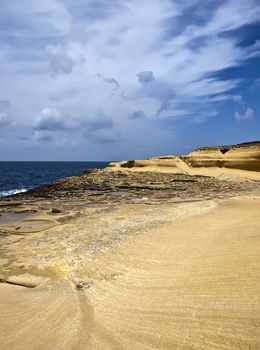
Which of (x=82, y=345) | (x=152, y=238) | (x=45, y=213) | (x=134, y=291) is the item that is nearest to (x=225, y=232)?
(x=152, y=238)

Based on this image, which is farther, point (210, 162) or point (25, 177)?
point (25, 177)

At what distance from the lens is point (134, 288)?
4.77m

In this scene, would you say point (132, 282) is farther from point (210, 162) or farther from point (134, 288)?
point (210, 162)

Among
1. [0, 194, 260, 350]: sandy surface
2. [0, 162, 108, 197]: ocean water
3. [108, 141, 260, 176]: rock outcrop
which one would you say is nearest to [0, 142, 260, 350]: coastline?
[0, 194, 260, 350]: sandy surface

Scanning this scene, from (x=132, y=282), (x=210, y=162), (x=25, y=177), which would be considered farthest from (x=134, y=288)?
(x=25, y=177)

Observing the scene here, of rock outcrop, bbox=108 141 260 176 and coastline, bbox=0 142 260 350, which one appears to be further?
rock outcrop, bbox=108 141 260 176

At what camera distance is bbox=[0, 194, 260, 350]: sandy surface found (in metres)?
3.47

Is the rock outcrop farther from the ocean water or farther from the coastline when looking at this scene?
the coastline

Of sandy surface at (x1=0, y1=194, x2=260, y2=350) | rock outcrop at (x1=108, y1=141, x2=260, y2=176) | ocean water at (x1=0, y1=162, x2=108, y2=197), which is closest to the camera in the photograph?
sandy surface at (x1=0, y1=194, x2=260, y2=350)

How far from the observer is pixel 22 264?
20.2 ft

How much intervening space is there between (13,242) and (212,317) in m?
5.47

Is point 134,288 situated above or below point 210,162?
below

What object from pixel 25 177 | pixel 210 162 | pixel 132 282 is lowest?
pixel 25 177

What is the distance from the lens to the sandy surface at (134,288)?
11.4 ft
